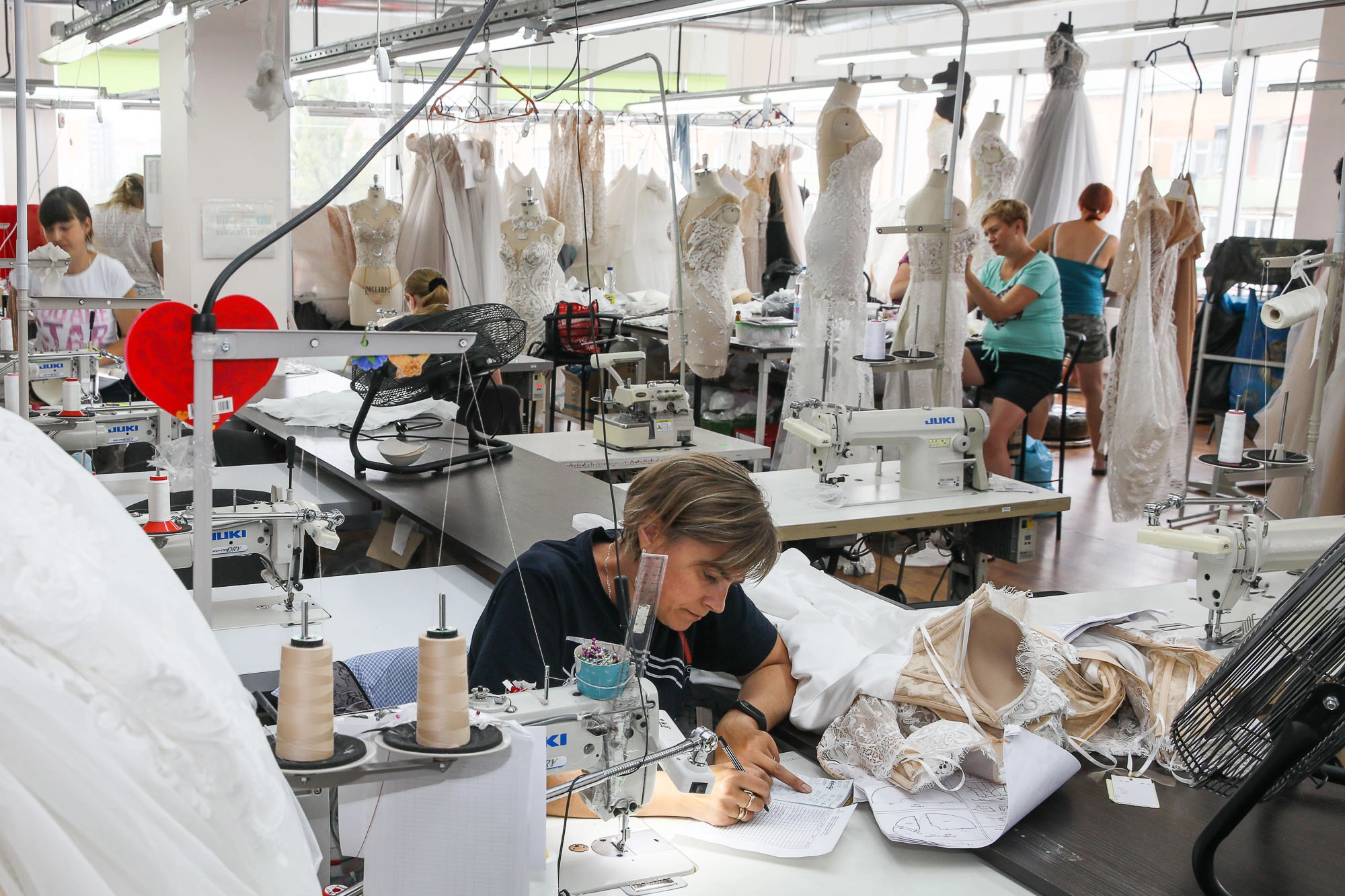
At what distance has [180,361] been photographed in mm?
1106

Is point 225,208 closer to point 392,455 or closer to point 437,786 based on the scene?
point 392,455

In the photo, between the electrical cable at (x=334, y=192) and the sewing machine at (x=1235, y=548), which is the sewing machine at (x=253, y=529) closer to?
the electrical cable at (x=334, y=192)

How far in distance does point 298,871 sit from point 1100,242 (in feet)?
19.4

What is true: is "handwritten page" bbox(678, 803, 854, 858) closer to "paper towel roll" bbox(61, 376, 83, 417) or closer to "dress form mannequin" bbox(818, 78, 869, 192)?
"paper towel roll" bbox(61, 376, 83, 417)

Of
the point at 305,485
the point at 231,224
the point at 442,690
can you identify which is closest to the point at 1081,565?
the point at 305,485

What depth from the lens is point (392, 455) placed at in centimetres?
334

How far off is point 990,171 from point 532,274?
2.69 meters

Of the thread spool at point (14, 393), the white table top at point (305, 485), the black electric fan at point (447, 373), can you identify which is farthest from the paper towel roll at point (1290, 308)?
the thread spool at point (14, 393)

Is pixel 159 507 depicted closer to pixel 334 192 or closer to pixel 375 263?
pixel 334 192

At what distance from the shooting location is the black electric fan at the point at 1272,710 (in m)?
1.35

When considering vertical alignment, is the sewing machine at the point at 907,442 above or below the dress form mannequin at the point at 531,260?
below

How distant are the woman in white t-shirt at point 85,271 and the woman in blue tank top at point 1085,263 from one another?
4420 mm

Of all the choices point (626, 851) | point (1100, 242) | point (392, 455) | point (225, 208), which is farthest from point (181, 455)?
point (1100, 242)

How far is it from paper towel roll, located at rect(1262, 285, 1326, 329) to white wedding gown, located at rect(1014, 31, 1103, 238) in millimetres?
2805
